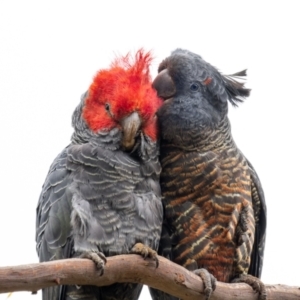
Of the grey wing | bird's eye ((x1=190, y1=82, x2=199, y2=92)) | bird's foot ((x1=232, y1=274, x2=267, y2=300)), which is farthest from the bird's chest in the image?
the grey wing

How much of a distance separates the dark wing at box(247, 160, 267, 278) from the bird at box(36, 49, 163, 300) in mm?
574

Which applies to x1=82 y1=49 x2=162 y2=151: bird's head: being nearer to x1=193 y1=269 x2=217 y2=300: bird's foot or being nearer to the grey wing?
the grey wing

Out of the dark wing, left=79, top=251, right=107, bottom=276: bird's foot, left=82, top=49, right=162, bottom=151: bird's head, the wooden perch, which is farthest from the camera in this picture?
the dark wing

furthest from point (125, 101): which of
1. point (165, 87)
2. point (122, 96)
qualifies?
point (165, 87)

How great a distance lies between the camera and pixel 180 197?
2889 millimetres

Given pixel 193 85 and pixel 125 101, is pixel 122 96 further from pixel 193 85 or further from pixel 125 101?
pixel 193 85

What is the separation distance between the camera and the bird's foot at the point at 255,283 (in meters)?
2.78

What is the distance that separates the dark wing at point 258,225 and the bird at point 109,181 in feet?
1.88

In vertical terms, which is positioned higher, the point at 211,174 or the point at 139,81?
the point at 139,81

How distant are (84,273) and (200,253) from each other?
2.64 ft

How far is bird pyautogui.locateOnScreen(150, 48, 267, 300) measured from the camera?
2885mm

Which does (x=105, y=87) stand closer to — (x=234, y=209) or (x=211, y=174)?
(x=211, y=174)

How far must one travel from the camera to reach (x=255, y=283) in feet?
9.31

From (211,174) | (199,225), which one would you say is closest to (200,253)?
(199,225)
